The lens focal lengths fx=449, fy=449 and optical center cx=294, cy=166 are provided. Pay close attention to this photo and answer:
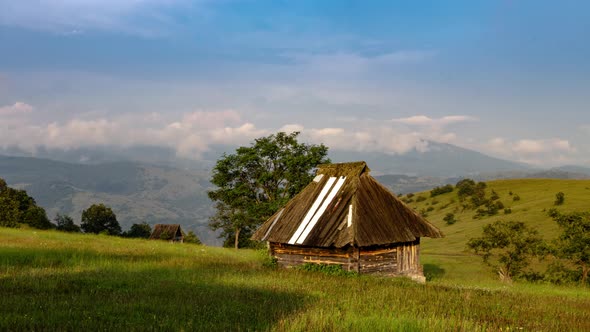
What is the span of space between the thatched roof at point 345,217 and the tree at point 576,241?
48.0 feet

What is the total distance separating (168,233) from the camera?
85250 millimetres

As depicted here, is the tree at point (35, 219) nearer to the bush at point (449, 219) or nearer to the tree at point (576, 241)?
the tree at point (576, 241)

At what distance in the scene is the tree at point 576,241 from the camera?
32.8 m

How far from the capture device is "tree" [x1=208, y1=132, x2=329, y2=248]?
46.8 m

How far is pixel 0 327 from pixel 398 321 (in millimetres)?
7244

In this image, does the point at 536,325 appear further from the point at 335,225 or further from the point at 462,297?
the point at 335,225

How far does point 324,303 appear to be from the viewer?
1145 centimetres

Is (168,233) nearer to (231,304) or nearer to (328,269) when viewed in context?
(328,269)

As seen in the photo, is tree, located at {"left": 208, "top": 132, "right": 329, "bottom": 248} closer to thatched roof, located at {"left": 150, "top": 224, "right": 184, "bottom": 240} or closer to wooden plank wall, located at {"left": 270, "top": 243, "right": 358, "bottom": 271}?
wooden plank wall, located at {"left": 270, "top": 243, "right": 358, "bottom": 271}

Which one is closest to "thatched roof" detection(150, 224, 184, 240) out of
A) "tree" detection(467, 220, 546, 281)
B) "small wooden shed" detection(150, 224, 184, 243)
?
"small wooden shed" detection(150, 224, 184, 243)

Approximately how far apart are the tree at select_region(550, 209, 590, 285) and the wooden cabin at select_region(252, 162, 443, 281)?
15.0 metres

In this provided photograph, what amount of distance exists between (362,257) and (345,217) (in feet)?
7.13

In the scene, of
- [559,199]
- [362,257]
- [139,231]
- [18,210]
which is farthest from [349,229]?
[139,231]

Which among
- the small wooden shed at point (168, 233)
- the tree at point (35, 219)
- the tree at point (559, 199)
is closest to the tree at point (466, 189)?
the tree at point (559, 199)
